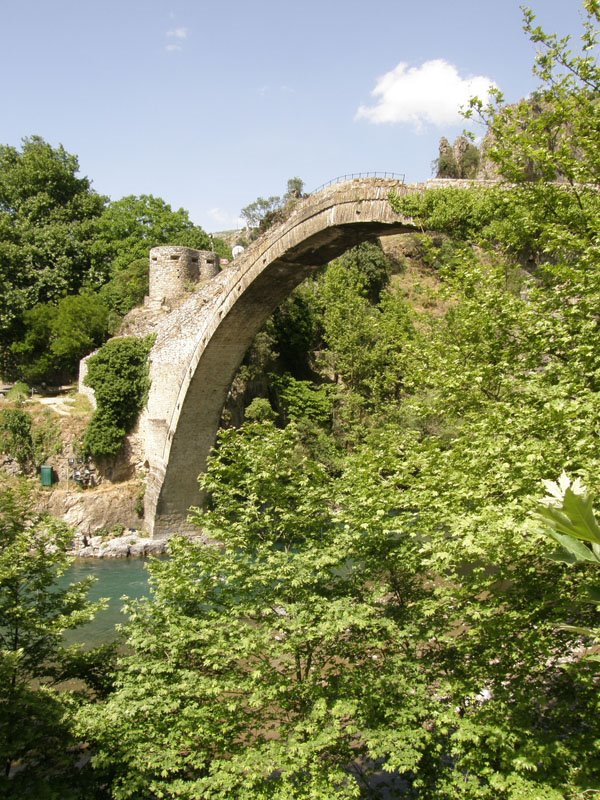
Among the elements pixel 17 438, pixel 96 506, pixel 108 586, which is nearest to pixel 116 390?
pixel 17 438

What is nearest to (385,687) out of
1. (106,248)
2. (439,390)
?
(439,390)

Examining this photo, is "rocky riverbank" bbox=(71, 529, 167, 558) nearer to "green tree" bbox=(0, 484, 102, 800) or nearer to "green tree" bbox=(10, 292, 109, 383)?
"green tree" bbox=(10, 292, 109, 383)

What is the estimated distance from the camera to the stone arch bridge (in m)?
12.7

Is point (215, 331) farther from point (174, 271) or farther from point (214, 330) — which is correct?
point (174, 271)

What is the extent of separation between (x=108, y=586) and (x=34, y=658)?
922cm

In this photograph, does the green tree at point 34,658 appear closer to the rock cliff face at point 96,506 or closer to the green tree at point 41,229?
the rock cliff face at point 96,506

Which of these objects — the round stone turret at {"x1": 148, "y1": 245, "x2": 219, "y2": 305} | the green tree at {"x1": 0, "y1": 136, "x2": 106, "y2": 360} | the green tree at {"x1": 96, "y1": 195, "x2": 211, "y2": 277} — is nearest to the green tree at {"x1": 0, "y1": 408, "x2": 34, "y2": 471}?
the round stone turret at {"x1": 148, "y1": 245, "x2": 219, "y2": 305}

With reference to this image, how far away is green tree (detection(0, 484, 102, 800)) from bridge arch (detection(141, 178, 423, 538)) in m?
7.60

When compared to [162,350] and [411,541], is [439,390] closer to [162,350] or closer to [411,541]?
[411,541]

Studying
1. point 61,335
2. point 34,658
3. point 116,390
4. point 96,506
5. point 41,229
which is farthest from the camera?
point 41,229

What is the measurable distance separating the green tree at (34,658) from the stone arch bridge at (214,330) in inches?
298

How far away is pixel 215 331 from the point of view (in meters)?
16.4

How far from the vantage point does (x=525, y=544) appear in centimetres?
461

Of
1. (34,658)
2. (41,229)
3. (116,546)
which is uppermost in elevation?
(41,229)
